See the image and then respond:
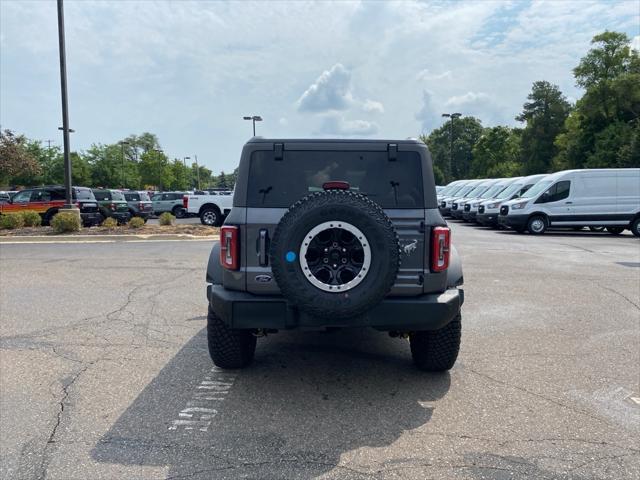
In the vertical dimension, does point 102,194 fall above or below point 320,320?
above

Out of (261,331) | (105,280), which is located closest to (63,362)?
(261,331)

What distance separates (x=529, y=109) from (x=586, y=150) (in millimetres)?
14972

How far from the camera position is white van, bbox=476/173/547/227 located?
20359 mm

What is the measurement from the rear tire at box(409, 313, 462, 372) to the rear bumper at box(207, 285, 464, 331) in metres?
0.50

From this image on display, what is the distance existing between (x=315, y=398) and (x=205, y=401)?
83 centimetres

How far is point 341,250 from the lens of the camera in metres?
3.58

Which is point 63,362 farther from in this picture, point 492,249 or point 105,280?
point 492,249

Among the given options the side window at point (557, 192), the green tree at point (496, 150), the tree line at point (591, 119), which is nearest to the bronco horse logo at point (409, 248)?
the side window at point (557, 192)

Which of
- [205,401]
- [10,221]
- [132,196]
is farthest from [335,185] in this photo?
[132,196]

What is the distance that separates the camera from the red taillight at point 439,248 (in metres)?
3.88

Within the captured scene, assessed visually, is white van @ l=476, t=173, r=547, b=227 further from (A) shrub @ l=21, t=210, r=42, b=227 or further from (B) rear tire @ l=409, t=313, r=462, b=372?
(B) rear tire @ l=409, t=313, r=462, b=372

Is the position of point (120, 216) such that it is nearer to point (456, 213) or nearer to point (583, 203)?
point (456, 213)

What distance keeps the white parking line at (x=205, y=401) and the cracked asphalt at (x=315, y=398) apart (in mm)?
20

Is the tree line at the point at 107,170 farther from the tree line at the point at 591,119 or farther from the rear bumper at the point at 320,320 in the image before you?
the rear bumper at the point at 320,320
